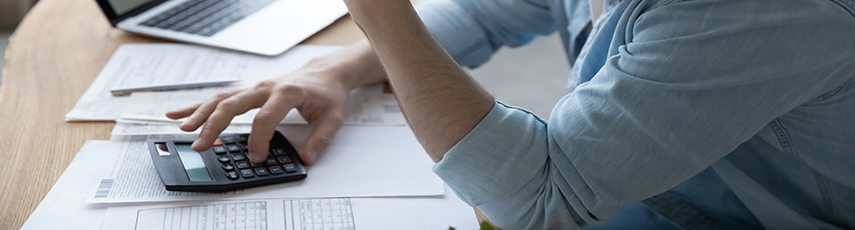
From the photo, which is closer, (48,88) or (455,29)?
(48,88)

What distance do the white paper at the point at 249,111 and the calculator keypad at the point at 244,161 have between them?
82mm

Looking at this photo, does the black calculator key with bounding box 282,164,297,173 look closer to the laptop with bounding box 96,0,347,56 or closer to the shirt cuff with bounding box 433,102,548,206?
the shirt cuff with bounding box 433,102,548,206

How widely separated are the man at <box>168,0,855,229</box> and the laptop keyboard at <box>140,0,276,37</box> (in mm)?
364

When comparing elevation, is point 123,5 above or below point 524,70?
above

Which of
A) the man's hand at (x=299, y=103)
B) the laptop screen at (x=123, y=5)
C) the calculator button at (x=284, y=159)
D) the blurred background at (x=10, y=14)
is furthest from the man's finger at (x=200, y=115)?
the blurred background at (x=10, y=14)

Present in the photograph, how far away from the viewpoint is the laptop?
3.10ft

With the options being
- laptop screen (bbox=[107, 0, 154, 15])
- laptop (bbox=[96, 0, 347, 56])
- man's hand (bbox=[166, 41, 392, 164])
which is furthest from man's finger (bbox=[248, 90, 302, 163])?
laptop screen (bbox=[107, 0, 154, 15])

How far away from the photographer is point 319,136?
647 millimetres

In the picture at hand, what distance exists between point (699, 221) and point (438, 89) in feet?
1.22

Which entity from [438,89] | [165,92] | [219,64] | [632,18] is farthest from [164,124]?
[632,18]

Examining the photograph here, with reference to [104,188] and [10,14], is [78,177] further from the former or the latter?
[10,14]

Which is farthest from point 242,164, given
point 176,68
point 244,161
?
point 176,68

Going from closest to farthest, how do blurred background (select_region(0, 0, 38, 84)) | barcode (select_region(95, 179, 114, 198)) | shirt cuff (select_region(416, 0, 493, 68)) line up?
barcode (select_region(95, 179, 114, 198))
shirt cuff (select_region(416, 0, 493, 68))
blurred background (select_region(0, 0, 38, 84))

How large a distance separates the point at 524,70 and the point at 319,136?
1799 mm
